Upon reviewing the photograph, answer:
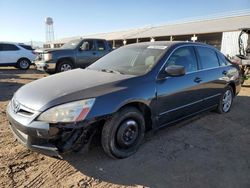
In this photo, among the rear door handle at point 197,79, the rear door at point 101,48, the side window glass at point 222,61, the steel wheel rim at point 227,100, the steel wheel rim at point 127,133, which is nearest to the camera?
the steel wheel rim at point 127,133

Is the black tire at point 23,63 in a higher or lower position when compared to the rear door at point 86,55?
lower

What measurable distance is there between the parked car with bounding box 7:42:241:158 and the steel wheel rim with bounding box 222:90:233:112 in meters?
0.79

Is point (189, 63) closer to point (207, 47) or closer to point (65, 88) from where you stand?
point (207, 47)

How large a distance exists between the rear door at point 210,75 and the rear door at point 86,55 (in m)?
7.56

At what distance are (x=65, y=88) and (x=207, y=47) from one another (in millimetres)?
3338

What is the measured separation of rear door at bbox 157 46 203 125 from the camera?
13.6ft

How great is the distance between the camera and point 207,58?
17.8 ft

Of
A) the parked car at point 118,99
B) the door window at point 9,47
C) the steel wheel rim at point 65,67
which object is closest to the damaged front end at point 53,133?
the parked car at point 118,99

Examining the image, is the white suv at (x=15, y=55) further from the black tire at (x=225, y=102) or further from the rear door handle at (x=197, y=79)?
the rear door handle at (x=197, y=79)

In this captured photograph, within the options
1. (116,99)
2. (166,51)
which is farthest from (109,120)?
(166,51)

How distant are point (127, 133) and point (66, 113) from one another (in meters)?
0.99

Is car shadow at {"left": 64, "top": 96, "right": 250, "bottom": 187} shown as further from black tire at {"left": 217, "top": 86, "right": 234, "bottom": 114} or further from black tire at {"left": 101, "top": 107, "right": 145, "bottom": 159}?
black tire at {"left": 217, "top": 86, "right": 234, "bottom": 114}

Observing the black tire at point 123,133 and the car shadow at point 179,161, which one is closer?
the car shadow at point 179,161

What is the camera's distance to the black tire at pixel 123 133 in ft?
11.4
